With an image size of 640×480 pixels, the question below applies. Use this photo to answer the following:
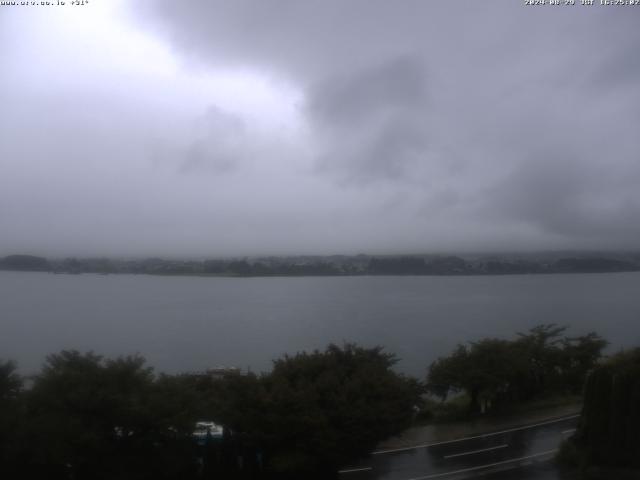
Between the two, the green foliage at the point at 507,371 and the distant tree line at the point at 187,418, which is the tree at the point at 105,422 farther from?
the green foliage at the point at 507,371

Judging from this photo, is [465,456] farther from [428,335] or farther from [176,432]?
[428,335]

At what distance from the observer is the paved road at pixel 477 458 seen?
1296 cm

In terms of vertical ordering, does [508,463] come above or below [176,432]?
below

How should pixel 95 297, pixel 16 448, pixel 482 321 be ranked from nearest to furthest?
pixel 16 448, pixel 482 321, pixel 95 297

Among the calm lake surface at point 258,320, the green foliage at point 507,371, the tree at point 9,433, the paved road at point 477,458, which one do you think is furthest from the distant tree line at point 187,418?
the calm lake surface at point 258,320

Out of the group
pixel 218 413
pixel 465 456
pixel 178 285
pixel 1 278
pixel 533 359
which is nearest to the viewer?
pixel 218 413

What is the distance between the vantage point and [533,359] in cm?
2231

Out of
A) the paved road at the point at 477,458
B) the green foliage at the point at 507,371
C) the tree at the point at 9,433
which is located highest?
the tree at the point at 9,433

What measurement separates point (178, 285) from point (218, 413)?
3310 inches

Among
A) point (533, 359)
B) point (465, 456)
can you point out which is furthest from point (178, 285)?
point (465, 456)

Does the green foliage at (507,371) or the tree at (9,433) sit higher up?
the tree at (9,433)

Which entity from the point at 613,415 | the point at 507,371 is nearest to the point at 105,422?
the point at 613,415

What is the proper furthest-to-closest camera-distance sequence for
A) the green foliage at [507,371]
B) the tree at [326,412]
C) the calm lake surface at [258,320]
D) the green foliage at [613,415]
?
the calm lake surface at [258,320] < the green foliage at [507,371] < the green foliage at [613,415] < the tree at [326,412]

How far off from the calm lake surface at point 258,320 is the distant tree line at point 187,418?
9.88 metres
